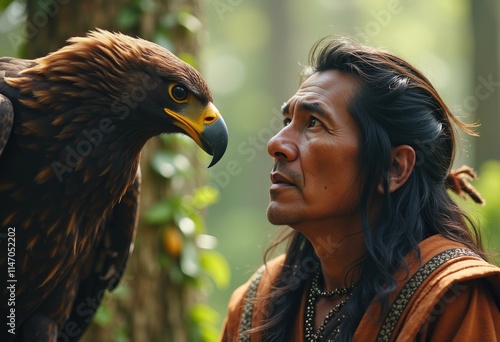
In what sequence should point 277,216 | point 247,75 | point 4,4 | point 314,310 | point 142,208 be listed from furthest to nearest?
1. point 247,75
2. point 142,208
3. point 4,4
4. point 314,310
5. point 277,216

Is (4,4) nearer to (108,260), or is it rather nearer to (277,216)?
(108,260)

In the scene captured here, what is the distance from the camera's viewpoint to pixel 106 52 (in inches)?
120

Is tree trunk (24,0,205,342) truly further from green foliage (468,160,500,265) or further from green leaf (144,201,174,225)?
green foliage (468,160,500,265)

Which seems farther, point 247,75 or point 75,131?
point 247,75

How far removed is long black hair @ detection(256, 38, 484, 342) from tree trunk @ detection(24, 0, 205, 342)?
1.59 m

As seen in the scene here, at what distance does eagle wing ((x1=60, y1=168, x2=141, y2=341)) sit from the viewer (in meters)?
3.55

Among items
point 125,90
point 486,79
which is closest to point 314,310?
point 125,90

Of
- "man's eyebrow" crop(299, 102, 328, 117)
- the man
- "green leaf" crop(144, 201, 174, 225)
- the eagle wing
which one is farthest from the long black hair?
"green leaf" crop(144, 201, 174, 225)

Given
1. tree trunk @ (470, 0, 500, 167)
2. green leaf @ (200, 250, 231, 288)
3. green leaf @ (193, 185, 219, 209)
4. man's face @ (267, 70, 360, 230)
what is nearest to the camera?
man's face @ (267, 70, 360, 230)

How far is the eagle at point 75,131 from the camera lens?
3.00 meters

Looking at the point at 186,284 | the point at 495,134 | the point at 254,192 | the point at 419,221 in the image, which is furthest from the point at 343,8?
the point at 419,221

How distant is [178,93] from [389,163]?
0.86 m

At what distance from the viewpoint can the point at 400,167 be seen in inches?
116


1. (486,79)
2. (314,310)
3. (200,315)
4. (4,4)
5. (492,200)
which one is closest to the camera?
(314,310)
